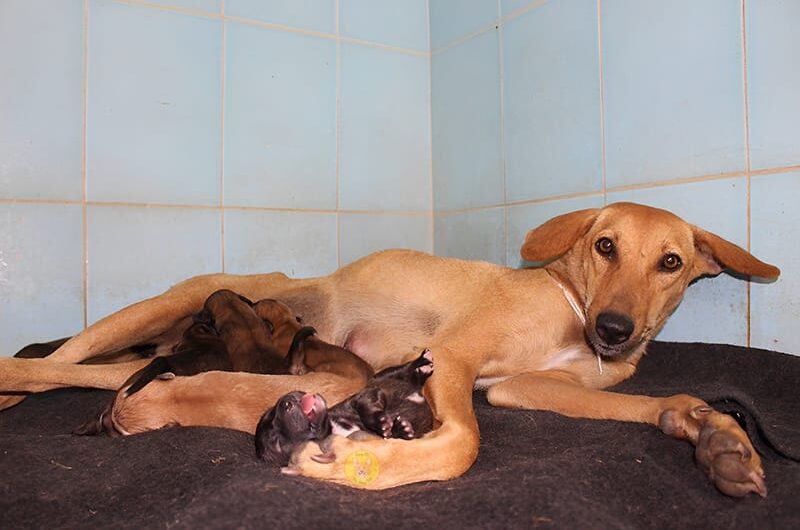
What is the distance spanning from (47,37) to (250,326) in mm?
1789

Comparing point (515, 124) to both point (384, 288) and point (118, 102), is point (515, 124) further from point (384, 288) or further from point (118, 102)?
point (118, 102)

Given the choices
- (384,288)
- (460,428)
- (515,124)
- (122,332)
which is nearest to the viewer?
(460,428)

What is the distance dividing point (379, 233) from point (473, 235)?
593mm

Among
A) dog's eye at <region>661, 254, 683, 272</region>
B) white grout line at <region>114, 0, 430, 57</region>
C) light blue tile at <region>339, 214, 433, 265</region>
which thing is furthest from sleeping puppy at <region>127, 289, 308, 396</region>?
white grout line at <region>114, 0, 430, 57</region>

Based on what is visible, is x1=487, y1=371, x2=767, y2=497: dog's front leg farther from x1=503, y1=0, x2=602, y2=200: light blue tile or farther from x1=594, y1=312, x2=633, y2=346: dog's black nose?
x1=503, y1=0, x2=602, y2=200: light blue tile

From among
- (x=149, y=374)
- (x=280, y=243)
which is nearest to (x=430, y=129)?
(x=280, y=243)

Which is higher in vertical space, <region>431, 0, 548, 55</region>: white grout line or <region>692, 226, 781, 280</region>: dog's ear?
<region>431, 0, 548, 55</region>: white grout line

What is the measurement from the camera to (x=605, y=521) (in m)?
1.18

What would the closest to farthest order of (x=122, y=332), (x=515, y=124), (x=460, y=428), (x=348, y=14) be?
(x=460, y=428) → (x=122, y=332) → (x=515, y=124) → (x=348, y=14)

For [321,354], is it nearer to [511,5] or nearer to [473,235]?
[473,235]

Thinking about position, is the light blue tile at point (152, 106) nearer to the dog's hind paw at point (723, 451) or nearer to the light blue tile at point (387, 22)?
the light blue tile at point (387, 22)

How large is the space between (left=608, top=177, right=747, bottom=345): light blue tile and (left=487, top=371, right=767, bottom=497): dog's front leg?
0.60 m

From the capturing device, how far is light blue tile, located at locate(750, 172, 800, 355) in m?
2.21

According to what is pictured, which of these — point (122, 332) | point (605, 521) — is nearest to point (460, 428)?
point (605, 521)
